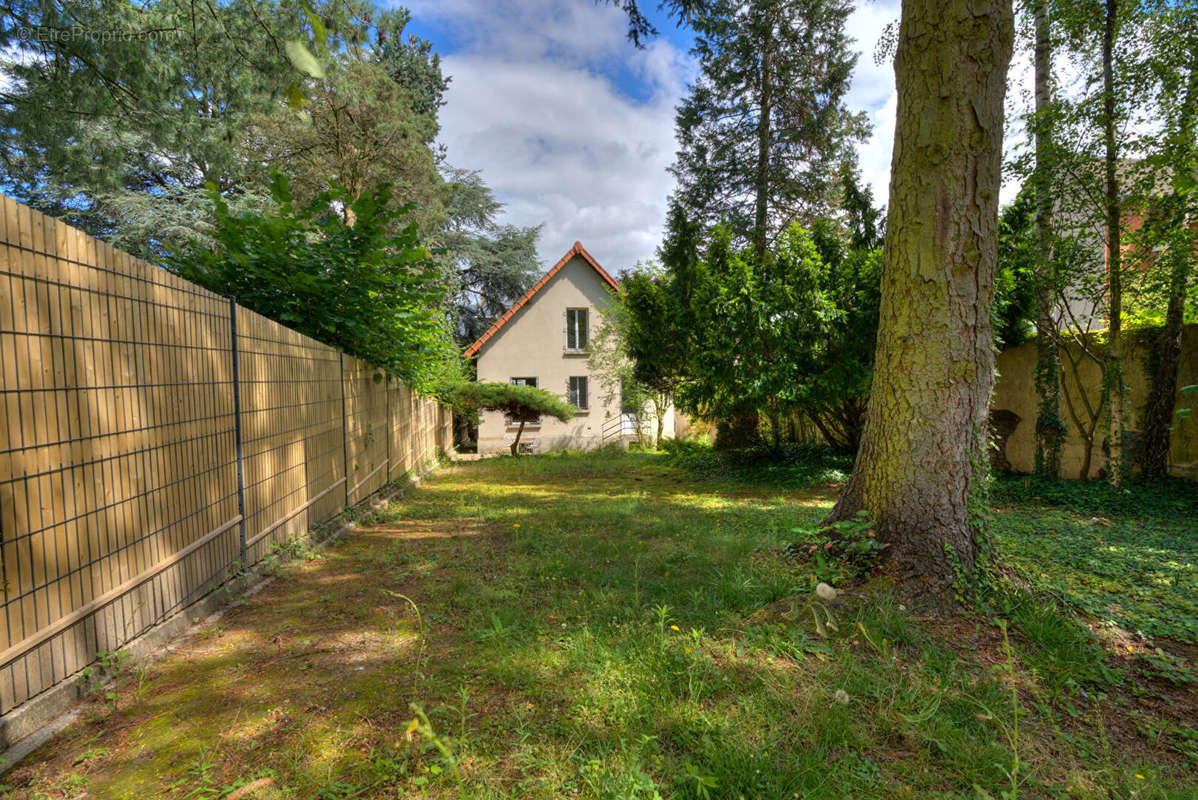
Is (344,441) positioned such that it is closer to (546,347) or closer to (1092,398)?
(1092,398)

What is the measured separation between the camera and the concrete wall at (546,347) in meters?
19.3

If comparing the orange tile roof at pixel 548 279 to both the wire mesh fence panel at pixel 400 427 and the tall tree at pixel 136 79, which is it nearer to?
the wire mesh fence panel at pixel 400 427

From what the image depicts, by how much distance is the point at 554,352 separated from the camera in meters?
19.4

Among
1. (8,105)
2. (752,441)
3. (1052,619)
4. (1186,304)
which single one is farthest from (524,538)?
(1186,304)

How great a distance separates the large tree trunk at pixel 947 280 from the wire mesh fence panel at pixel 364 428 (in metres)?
5.66

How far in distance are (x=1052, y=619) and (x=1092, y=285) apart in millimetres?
7054

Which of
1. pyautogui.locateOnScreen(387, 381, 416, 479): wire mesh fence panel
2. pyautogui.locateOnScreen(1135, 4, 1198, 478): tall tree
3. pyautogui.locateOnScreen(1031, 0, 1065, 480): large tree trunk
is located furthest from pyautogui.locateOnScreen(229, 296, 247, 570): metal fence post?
pyautogui.locateOnScreen(1031, 0, 1065, 480): large tree trunk

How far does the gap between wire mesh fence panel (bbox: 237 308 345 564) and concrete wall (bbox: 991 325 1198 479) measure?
996 cm

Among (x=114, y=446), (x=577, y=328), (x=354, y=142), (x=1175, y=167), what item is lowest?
(x=114, y=446)

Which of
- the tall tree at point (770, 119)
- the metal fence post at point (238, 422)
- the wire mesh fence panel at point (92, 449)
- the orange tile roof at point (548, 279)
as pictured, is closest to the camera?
the wire mesh fence panel at point (92, 449)

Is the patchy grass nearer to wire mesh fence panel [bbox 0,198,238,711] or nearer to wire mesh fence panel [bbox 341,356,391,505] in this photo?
wire mesh fence panel [bbox 0,198,238,711]

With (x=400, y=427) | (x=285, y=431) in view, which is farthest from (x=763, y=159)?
(x=285, y=431)

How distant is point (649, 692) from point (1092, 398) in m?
9.20

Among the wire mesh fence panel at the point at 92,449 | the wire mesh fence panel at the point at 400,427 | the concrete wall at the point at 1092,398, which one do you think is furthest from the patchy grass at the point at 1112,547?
the wire mesh fence panel at the point at 400,427
